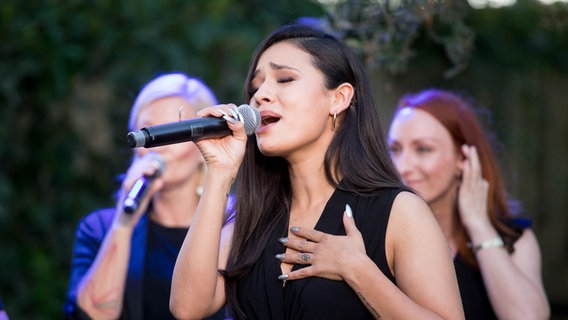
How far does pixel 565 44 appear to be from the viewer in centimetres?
696

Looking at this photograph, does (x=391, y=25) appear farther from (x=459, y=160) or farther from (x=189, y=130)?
(x=189, y=130)

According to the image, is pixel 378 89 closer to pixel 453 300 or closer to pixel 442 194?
pixel 442 194

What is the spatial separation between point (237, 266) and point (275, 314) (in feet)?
0.63

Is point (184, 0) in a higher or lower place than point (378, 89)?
higher

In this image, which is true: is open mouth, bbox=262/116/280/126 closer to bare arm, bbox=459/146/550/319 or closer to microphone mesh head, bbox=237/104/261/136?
microphone mesh head, bbox=237/104/261/136

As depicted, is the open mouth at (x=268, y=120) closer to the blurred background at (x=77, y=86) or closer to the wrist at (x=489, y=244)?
the wrist at (x=489, y=244)

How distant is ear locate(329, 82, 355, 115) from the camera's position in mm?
2543

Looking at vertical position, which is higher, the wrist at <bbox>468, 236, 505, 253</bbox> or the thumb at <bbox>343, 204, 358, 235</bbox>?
the thumb at <bbox>343, 204, 358, 235</bbox>

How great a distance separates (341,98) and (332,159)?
187 millimetres

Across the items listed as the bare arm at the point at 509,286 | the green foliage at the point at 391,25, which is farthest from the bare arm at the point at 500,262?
the green foliage at the point at 391,25

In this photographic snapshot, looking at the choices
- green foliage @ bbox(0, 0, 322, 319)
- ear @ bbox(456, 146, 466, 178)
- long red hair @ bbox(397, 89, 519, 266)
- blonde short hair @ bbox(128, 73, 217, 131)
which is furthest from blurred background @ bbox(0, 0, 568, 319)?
blonde short hair @ bbox(128, 73, 217, 131)

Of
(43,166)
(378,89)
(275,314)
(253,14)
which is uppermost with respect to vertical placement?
(253,14)

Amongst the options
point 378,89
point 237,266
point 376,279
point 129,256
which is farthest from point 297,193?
point 378,89

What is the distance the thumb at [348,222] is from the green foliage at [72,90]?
2.58 meters
